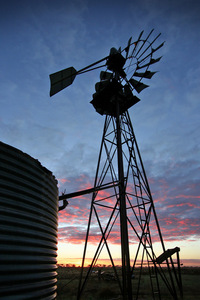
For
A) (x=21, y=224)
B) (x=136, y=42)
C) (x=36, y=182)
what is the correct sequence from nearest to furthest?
(x=21, y=224) → (x=36, y=182) → (x=136, y=42)

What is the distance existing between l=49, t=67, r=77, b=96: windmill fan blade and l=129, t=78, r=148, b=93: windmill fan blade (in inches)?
200

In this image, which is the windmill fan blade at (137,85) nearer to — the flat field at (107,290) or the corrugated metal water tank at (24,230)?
the corrugated metal water tank at (24,230)

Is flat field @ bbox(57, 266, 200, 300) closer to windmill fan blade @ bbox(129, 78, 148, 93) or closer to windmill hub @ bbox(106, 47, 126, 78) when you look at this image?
windmill fan blade @ bbox(129, 78, 148, 93)

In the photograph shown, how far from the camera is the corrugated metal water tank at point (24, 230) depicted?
412 cm

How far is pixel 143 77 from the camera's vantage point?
14781mm

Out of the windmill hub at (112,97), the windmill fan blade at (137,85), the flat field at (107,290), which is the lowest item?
the flat field at (107,290)

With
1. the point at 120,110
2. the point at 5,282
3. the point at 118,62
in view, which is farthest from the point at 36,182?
the point at 118,62

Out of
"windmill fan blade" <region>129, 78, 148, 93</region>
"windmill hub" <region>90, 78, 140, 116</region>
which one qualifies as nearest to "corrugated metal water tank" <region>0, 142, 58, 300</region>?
"windmill hub" <region>90, 78, 140, 116</region>

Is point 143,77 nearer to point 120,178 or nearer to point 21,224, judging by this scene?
point 120,178

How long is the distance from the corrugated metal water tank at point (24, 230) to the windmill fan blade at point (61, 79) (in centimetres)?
730

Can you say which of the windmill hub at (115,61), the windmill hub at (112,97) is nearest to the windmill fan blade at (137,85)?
the windmill hub at (112,97)

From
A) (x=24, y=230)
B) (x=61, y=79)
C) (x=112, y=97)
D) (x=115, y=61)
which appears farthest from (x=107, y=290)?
(x=115, y=61)

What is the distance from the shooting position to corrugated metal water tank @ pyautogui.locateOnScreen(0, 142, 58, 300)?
13.5 ft

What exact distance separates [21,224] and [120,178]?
8546 millimetres
